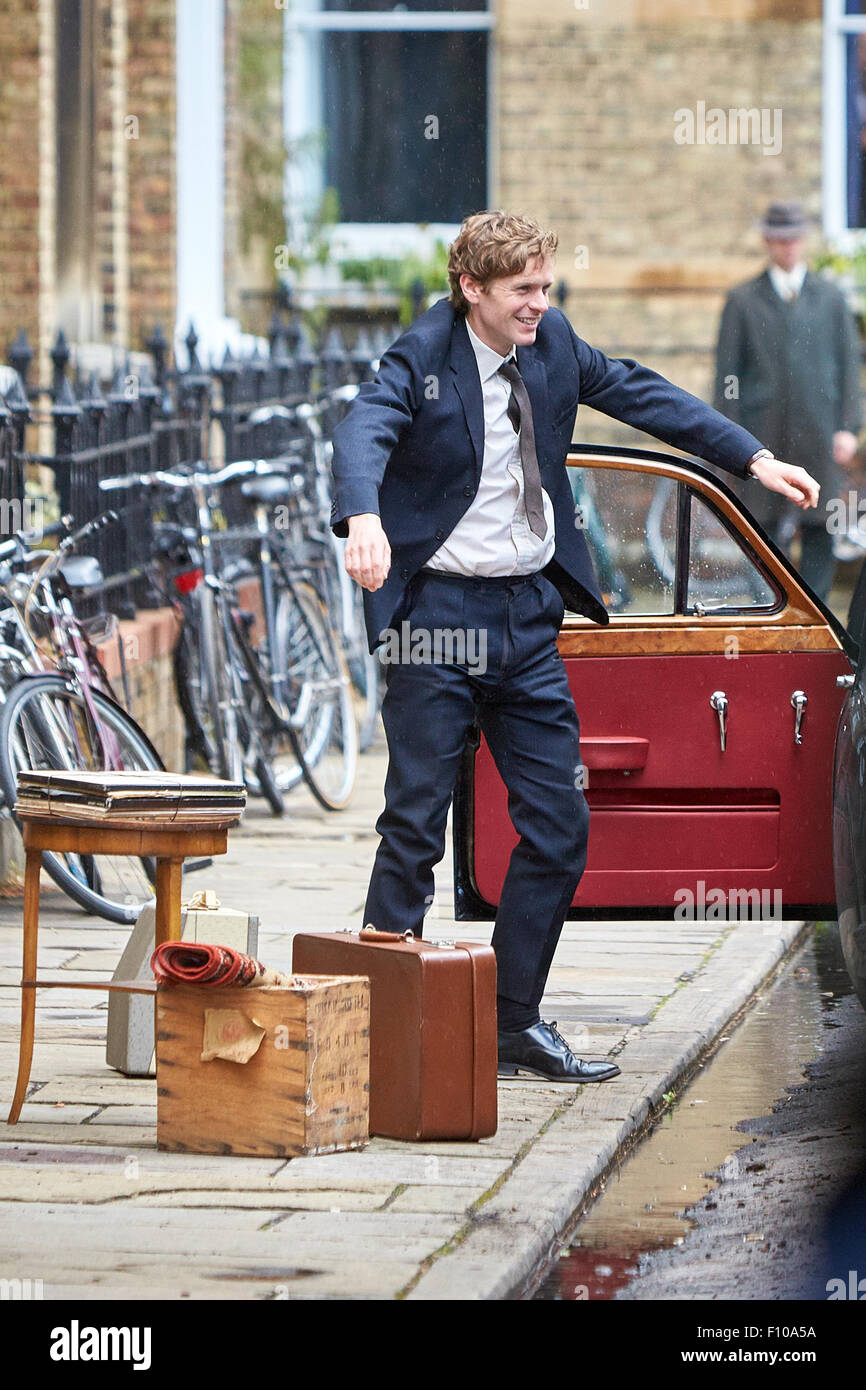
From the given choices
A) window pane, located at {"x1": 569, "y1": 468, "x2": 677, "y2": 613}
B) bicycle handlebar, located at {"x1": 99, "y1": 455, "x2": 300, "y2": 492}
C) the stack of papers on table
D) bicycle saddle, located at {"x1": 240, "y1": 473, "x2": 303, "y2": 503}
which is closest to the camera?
the stack of papers on table

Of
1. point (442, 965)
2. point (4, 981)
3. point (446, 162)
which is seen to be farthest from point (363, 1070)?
point (446, 162)

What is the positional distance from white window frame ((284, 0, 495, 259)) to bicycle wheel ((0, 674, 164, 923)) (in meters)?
11.2

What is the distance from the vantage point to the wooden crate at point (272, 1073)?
4684 mm

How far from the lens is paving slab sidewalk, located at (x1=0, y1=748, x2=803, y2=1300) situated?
13.3ft

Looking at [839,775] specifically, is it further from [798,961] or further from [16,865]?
[16,865]

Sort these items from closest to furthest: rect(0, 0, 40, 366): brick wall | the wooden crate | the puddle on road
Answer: the puddle on road → the wooden crate → rect(0, 0, 40, 366): brick wall

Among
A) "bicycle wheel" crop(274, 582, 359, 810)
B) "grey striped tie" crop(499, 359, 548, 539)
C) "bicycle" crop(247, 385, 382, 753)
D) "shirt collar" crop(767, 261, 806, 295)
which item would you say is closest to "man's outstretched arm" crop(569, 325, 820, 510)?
"grey striped tie" crop(499, 359, 548, 539)

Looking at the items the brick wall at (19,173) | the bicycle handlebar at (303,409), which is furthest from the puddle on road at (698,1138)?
the brick wall at (19,173)

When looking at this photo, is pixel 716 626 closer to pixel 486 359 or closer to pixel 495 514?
pixel 495 514

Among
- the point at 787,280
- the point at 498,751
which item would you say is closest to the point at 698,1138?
the point at 498,751

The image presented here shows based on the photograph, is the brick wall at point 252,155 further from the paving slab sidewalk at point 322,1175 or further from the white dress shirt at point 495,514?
the white dress shirt at point 495,514

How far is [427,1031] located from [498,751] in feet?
2.69

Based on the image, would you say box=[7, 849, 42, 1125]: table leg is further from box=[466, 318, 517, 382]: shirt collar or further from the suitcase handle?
box=[466, 318, 517, 382]: shirt collar

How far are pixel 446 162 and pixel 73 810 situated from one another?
14.8 m
